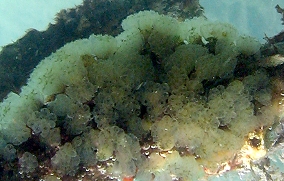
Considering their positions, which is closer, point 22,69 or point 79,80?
point 79,80

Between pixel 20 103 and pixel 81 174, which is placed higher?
pixel 20 103

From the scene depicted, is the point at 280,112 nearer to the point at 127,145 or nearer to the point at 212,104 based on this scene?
the point at 212,104

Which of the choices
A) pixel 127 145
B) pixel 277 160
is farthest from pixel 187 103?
pixel 277 160

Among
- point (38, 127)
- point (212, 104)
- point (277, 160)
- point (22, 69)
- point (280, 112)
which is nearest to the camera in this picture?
point (38, 127)

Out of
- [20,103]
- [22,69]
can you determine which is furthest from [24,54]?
[20,103]

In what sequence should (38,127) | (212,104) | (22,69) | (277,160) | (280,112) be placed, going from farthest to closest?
(22,69)
(277,160)
(280,112)
(212,104)
(38,127)

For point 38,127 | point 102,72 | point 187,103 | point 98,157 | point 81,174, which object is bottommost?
point 81,174
